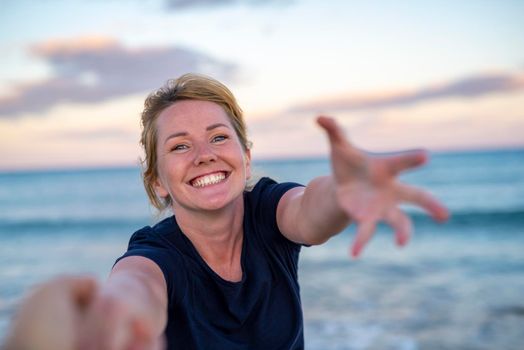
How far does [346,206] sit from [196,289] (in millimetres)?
1060

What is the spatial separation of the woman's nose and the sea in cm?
110

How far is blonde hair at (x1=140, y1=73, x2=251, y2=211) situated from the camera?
2.89 metres

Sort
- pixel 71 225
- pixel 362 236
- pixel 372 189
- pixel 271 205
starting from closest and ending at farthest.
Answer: pixel 362 236, pixel 372 189, pixel 271 205, pixel 71 225

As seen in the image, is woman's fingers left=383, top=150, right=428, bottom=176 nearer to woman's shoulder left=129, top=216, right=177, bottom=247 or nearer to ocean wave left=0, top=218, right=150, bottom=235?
woman's shoulder left=129, top=216, right=177, bottom=247

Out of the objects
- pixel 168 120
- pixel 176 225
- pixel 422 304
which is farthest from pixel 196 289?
pixel 422 304

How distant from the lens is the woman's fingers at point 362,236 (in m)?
1.65

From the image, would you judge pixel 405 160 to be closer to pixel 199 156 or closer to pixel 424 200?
pixel 424 200

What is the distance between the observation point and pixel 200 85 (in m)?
2.91

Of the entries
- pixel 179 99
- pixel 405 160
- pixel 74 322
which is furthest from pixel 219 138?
pixel 74 322

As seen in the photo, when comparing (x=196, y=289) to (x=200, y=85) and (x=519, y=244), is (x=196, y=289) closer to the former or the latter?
(x=200, y=85)

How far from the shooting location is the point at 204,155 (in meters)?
2.74

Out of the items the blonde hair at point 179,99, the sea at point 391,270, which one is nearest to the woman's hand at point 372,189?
the blonde hair at point 179,99

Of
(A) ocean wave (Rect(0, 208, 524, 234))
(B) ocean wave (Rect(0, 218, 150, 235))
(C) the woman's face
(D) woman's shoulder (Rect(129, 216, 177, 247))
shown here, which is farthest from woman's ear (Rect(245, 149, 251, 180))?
(B) ocean wave (Rect(0, 218, 150, 235))

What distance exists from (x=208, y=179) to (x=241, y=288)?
1.80ft
